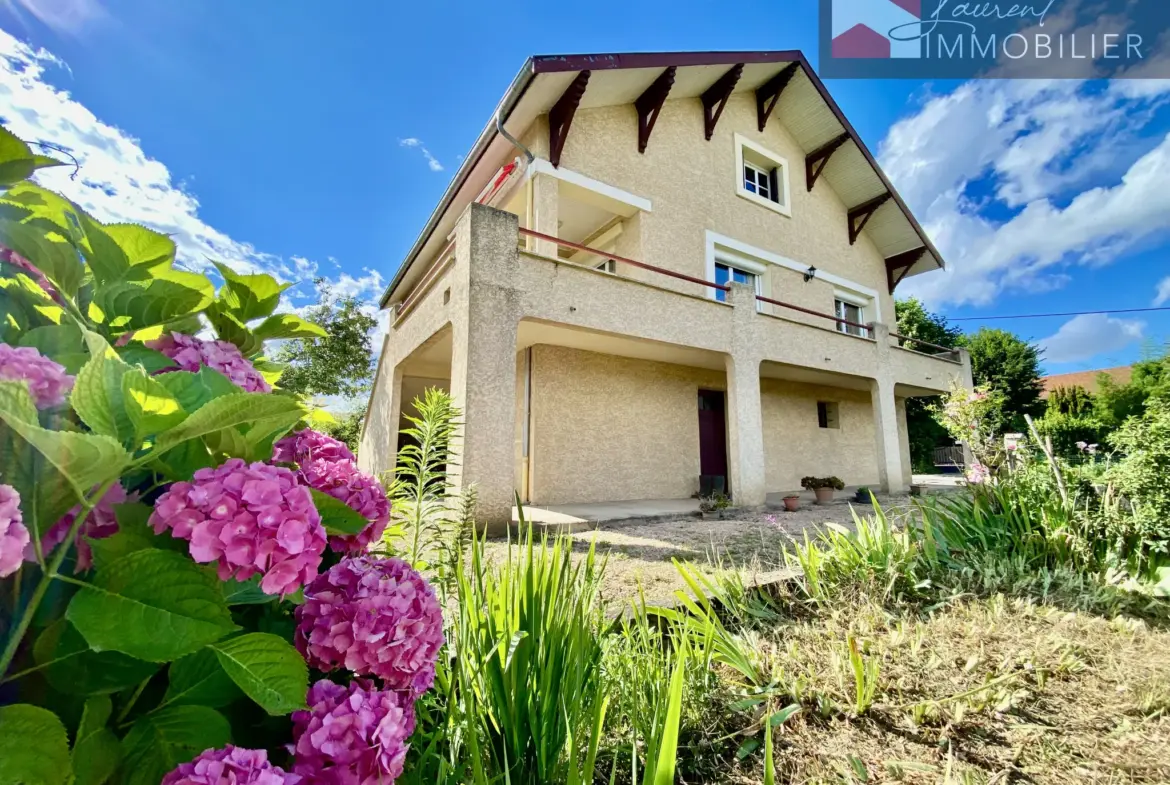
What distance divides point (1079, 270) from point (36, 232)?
74.1m

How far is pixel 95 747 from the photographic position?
61cm

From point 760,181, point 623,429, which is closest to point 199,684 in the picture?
point 623,429

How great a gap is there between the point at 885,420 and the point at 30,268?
14147 mm

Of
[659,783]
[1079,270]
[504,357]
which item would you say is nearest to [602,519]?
[504,357]

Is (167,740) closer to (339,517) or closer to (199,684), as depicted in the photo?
(199,684)

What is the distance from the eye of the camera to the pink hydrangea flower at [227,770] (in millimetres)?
586

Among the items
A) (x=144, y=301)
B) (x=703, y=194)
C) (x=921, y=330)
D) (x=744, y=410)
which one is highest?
(x=921, y=330)

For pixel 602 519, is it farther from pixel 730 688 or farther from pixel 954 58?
pixel 954 58

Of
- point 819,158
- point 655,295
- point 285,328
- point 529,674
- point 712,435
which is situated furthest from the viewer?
point 819,158

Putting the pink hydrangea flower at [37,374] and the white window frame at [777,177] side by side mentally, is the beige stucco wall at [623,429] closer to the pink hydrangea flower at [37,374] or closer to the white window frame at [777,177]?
the white window frame at [777,177]

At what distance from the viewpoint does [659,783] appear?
117 centimetres

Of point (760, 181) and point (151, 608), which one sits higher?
point (760, 181)

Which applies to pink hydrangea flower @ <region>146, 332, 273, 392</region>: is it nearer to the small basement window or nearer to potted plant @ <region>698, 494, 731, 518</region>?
potted plant @ <region>698, 494, 731, 518</region>

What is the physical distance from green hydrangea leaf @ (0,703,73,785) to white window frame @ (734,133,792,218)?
1366cm
